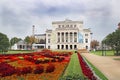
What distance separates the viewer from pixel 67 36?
125125 mm

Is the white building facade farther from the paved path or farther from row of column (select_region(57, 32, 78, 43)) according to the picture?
the paved path

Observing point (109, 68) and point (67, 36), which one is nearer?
point (109, 68)

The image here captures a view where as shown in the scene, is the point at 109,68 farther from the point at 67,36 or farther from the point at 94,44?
the point at 94,44

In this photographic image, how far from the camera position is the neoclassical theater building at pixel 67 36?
401 feet

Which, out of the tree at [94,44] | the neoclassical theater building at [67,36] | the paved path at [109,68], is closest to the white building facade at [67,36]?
the neoclassical theater building at [67,36]

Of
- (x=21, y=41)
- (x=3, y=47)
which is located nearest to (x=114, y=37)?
(x=3, y=47)

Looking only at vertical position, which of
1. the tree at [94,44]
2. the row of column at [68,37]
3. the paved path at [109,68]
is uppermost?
the row of column at [68,37]

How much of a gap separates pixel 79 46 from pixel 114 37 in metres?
69.3

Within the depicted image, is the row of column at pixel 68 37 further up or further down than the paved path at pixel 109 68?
further up

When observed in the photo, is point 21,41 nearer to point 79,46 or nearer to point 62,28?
point 62,28

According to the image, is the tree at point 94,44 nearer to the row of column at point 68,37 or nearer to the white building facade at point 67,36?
the white building facade at point 67,36

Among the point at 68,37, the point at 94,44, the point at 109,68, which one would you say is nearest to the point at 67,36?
the point at 68,37

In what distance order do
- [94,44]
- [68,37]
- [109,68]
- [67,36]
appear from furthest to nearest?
1. [94,44]
2. [67,36]
3. [68,37]
4. [109,68]

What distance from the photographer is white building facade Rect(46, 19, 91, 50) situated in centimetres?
12234
